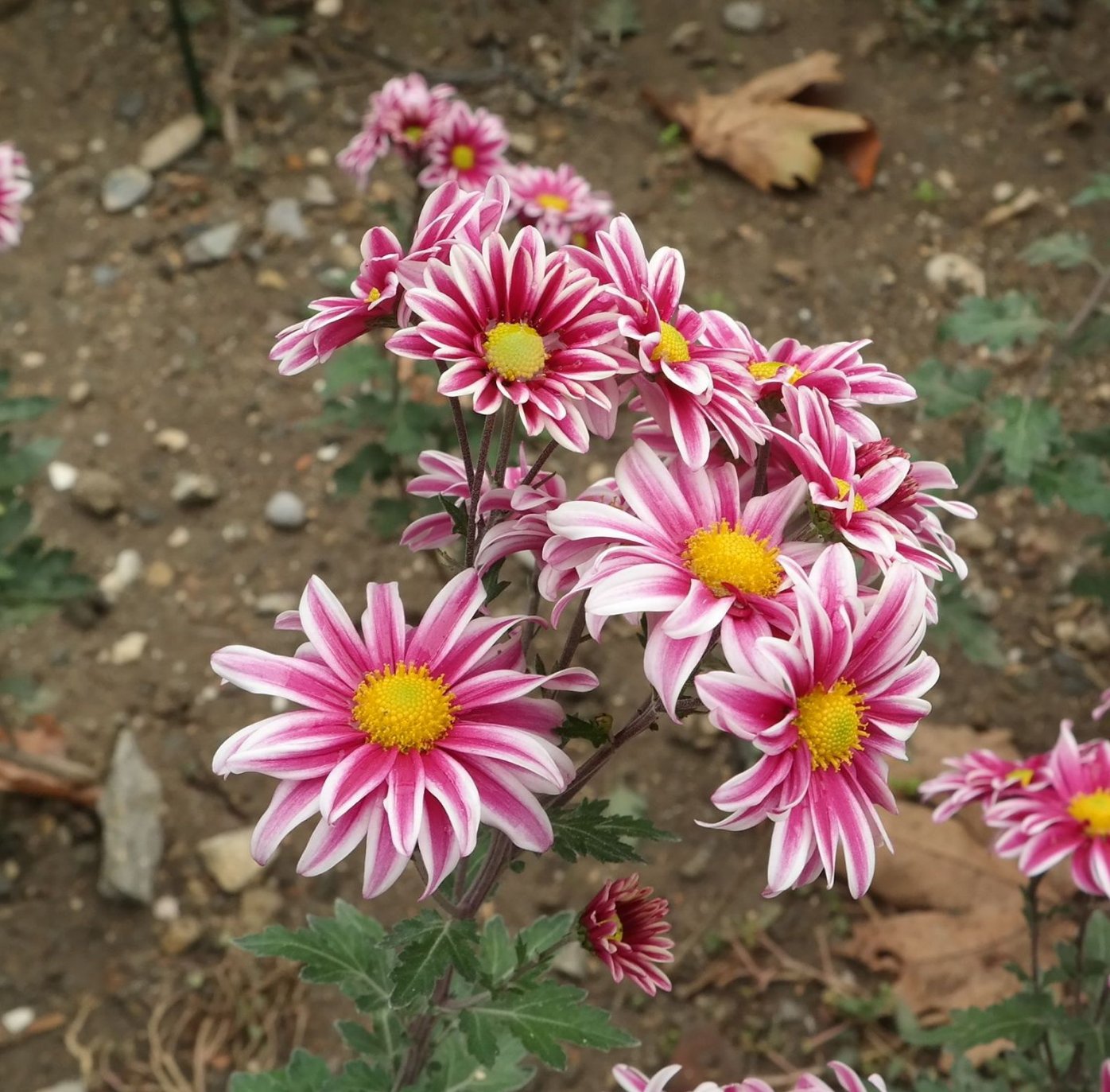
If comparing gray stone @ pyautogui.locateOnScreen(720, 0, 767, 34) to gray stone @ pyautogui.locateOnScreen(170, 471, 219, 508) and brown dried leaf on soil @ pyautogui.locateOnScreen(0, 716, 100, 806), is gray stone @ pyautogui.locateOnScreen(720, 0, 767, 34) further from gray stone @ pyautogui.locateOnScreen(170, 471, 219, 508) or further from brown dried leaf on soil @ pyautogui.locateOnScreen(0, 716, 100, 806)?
brown dried leaf on soil @ pyautogui.locateOnScreen(0, 716, 100, 806)

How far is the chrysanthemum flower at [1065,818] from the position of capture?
1634mm

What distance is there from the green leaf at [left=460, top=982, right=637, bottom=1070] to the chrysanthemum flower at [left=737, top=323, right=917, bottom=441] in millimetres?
753

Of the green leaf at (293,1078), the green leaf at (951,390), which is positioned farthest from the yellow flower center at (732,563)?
the green leaf at (951,390)

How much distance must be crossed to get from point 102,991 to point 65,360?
6.30ft

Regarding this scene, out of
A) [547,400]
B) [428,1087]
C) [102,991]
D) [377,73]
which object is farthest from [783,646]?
[377,73]

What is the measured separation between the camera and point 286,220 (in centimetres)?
367

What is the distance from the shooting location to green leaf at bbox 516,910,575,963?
1.54 m

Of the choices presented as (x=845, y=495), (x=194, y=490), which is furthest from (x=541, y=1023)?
(x=194, y=490)

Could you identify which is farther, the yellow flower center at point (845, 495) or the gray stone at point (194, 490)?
the gray stone at point (194, 490)

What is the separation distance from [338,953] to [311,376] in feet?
7.53

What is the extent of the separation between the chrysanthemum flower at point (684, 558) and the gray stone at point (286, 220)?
290 cm

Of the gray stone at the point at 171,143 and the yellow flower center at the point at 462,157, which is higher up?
the yellow flower center at the point at 462,157

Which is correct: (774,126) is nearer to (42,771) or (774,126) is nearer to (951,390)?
(951,390)

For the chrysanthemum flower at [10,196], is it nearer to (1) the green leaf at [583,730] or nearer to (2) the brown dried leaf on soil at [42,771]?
(2) the brown dried leaf on soil at [42,771]
